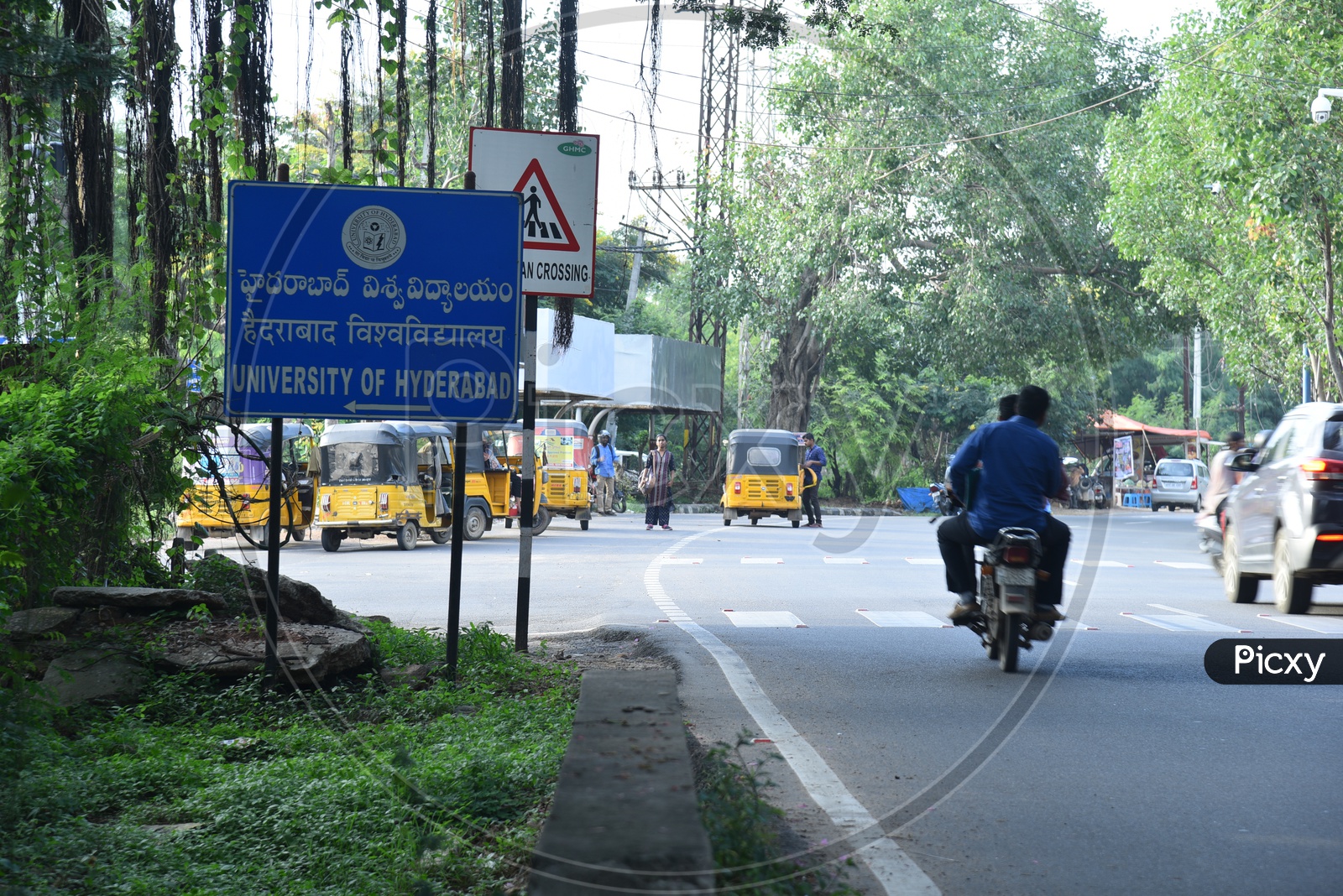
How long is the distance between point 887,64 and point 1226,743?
103ft

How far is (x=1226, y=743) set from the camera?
6.30 metres

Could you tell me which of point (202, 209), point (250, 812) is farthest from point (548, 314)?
point (250, 812)

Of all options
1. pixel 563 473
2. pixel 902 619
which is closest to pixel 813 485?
pixel 563 473

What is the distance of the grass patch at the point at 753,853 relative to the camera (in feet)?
11.9

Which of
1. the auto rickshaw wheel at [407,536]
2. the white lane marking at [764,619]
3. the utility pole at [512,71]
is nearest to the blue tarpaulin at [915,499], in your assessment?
the auto rickshaw wheel at [407,536]

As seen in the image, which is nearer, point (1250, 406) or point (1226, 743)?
point (1226, 743)

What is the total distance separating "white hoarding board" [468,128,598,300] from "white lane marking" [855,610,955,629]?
4334mm

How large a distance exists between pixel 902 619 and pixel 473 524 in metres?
13.7

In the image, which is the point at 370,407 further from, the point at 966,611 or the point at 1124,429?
the point at 1124,429

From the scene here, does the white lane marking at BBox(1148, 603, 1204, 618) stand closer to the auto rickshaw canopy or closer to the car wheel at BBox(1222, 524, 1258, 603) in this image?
the car wheel at BBox(1222, 524, 1258, 603)

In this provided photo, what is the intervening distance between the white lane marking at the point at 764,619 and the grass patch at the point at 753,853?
6.40 metres

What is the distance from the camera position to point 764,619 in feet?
38.1

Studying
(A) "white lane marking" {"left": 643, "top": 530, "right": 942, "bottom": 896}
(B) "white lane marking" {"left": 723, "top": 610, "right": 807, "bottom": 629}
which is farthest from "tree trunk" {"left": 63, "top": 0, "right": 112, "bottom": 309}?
(B) "white lane marking" {"left": 723, "top": 610, "right": 807, "bottom": 629}

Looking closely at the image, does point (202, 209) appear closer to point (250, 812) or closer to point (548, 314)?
point (250, 812)
